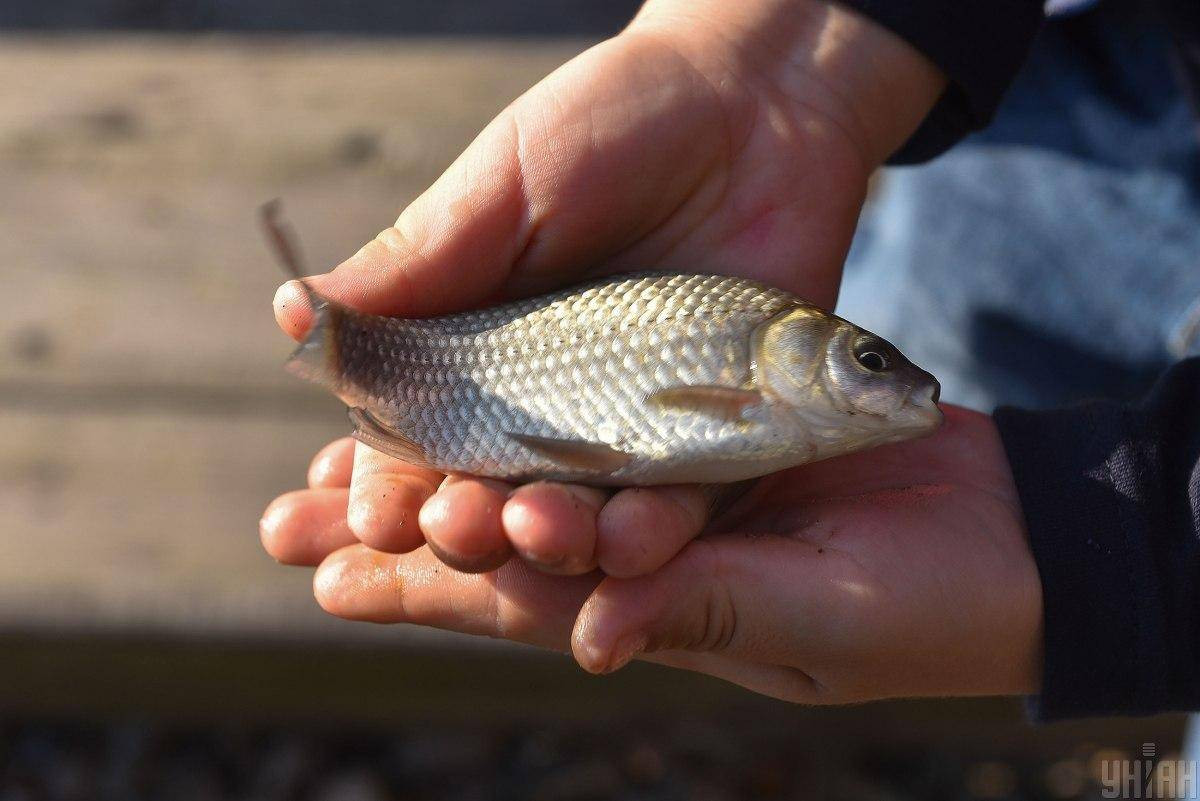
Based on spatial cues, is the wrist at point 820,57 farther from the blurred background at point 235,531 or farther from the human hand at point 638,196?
the blurred background at point 235,531

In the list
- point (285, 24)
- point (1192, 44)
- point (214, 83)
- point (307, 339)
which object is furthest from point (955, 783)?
point (285, 24)

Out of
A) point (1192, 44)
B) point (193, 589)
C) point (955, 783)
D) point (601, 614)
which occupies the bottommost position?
point (955, 783)

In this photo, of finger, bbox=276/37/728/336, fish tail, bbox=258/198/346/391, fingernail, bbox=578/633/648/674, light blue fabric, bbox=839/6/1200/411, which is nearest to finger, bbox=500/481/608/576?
fingernail, bbox=578/633/648/674

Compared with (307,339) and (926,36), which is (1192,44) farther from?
(307,339)

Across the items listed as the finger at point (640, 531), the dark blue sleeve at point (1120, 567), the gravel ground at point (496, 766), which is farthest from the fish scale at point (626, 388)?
the gravel ground at point (496, 766)

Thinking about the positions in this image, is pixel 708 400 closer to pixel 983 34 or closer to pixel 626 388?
pixel 626 388

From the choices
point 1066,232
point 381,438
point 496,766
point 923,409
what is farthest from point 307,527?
point 1066,232

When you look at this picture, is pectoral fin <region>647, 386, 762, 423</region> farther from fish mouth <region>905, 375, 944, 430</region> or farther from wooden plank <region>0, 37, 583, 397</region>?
wooden plank <region>0, 37, 583, 397</region>
